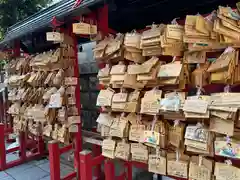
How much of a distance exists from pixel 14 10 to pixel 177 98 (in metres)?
7.14

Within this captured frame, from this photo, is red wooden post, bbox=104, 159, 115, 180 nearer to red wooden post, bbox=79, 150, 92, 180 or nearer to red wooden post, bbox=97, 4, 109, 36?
red wooden post, bbox=79, 150, 92, 180

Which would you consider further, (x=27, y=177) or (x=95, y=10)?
(x=27, y=177)

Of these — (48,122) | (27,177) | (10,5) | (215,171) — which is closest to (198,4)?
(215,171)

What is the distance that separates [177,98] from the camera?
192 cm

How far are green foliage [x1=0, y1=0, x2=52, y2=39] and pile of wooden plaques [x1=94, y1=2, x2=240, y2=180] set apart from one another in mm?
6154

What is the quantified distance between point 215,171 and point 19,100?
332 cm

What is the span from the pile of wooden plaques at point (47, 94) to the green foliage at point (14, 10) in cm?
401

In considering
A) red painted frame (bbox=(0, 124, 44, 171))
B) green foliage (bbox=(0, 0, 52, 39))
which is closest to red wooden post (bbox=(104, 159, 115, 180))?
red painted frame (bbox=(0, 124, 44, 171))

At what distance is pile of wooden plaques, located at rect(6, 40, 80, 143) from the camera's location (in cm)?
311

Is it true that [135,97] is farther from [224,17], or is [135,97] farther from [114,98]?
[224,17]

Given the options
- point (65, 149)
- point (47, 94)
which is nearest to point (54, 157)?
point (65, 149)

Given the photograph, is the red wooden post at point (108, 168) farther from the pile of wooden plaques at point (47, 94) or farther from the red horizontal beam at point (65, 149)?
the red horizontal beam at point (65, 149)

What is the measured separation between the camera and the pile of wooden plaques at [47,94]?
3.11 metres

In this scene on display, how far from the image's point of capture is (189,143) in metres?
1.86
